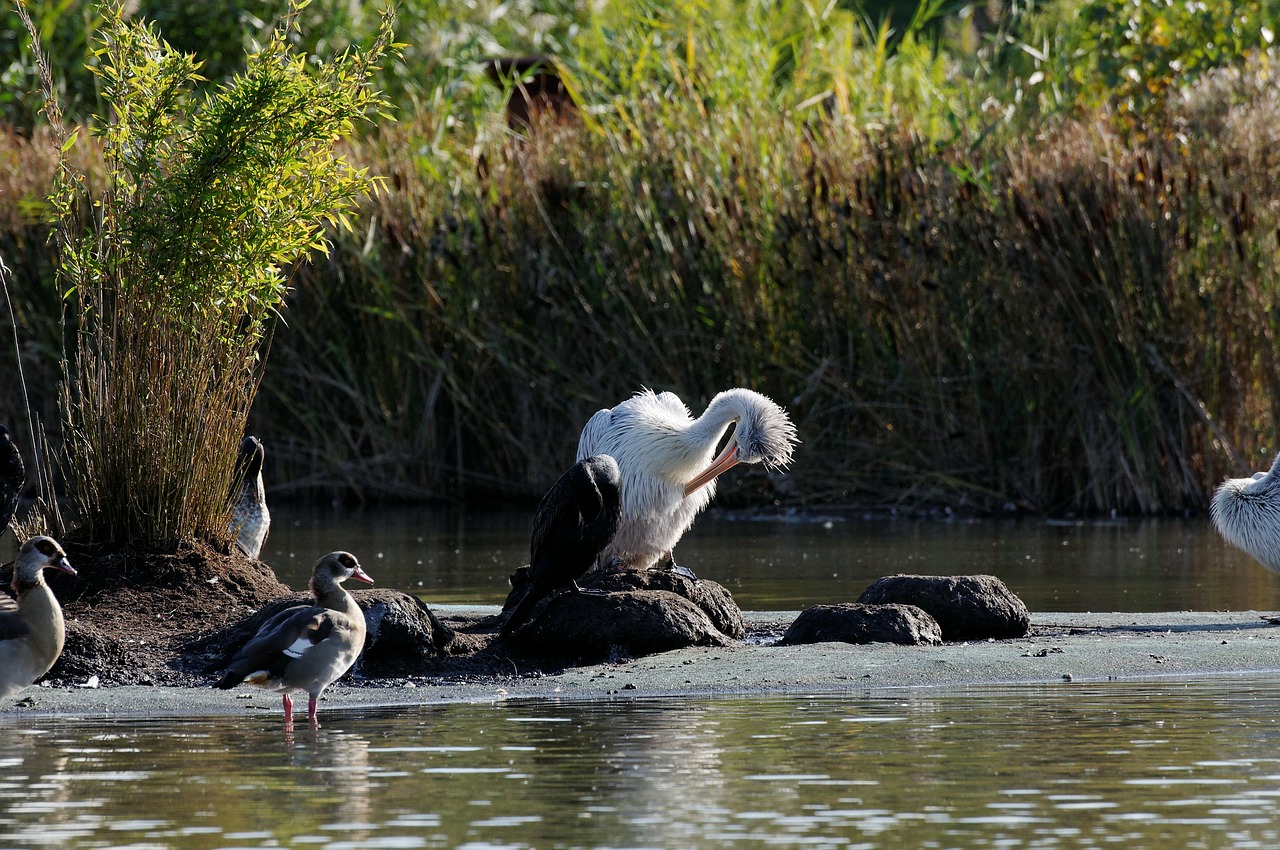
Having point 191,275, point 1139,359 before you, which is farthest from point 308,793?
point 1139,359

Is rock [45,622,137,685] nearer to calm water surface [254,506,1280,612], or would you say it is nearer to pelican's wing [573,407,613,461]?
pelican's wing [573,407,613,461]

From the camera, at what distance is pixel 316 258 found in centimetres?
2020

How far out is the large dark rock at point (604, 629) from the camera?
9164 millimetres

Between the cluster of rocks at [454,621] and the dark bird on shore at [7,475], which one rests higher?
the dark bird on shore at [7,475]

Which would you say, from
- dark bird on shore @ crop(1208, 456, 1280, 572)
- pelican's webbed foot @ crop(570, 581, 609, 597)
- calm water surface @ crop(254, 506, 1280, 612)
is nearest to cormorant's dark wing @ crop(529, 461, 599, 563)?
pelican's webbed foot @ crop(570, 581, 609, 597)

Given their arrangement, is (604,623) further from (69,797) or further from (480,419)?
(480,419)

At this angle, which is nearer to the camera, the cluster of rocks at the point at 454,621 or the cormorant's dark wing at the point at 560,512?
the cluster of rocks at the point at 454,621

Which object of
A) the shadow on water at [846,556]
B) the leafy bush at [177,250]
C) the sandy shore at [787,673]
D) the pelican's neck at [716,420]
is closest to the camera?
the sandy shore at [787,673]

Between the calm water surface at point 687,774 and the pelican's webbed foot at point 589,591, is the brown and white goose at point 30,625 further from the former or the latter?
the pelican's webbed foot at point 589,591

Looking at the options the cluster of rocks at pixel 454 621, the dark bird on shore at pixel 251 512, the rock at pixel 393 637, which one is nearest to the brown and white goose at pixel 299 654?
the cluster of rocks at pixel 454 621

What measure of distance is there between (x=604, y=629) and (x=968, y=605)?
71.8 inches

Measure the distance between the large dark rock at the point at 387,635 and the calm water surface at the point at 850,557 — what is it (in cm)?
286

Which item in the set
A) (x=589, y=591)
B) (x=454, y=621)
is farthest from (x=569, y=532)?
(x=454, y=621)

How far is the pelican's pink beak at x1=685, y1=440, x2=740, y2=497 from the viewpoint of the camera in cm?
1121
